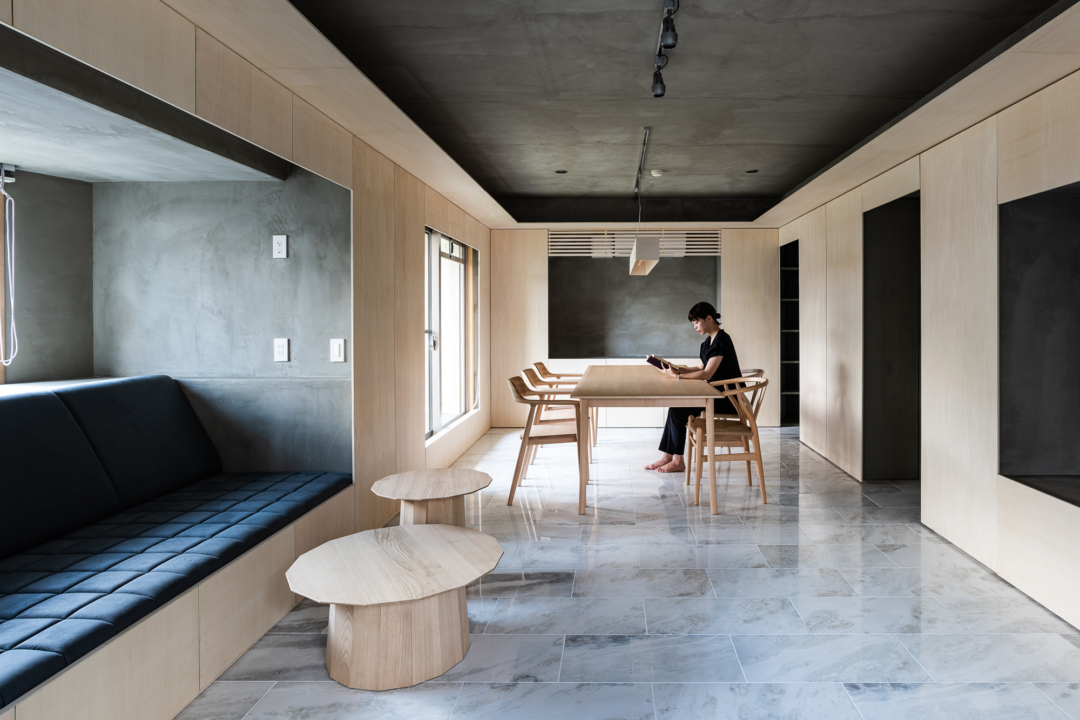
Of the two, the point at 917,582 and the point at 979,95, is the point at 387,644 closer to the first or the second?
the point at 917,582

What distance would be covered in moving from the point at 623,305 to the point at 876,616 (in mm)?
6430

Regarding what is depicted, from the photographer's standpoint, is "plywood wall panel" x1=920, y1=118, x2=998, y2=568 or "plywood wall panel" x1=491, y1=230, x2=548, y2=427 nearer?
"plywood wall panel" x1=920, y1=118, x2=998, y2=568

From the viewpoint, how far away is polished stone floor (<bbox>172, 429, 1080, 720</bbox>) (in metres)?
2.14

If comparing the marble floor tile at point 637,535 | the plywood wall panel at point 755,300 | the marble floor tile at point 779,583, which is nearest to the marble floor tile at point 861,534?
the marble floor tile at point 779,583

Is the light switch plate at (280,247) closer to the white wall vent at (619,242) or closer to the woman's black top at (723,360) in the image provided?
the woman's black top at (723,360)

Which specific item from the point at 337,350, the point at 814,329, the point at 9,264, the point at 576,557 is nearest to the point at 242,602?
the point at 337,350

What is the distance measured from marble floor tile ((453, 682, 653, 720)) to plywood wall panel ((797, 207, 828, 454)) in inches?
180

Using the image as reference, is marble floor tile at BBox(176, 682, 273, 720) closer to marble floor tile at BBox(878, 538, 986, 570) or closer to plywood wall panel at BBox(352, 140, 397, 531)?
plywood wall panel at BBox(352, 140, 397, 531)

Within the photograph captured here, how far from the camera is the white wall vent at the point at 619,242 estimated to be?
8.00 metres

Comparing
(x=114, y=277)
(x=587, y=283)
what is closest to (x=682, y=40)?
(x=114, y=277)

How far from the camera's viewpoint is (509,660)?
7.98 feet

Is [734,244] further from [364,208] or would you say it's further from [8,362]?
[8,362]

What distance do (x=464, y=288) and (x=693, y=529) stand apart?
4.19 metres

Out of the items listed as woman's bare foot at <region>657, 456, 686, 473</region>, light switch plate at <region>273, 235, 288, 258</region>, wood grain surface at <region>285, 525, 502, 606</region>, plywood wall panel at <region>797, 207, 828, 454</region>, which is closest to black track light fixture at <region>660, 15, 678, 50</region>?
light switch plate at <region>273, 235, 288, 258</region>
